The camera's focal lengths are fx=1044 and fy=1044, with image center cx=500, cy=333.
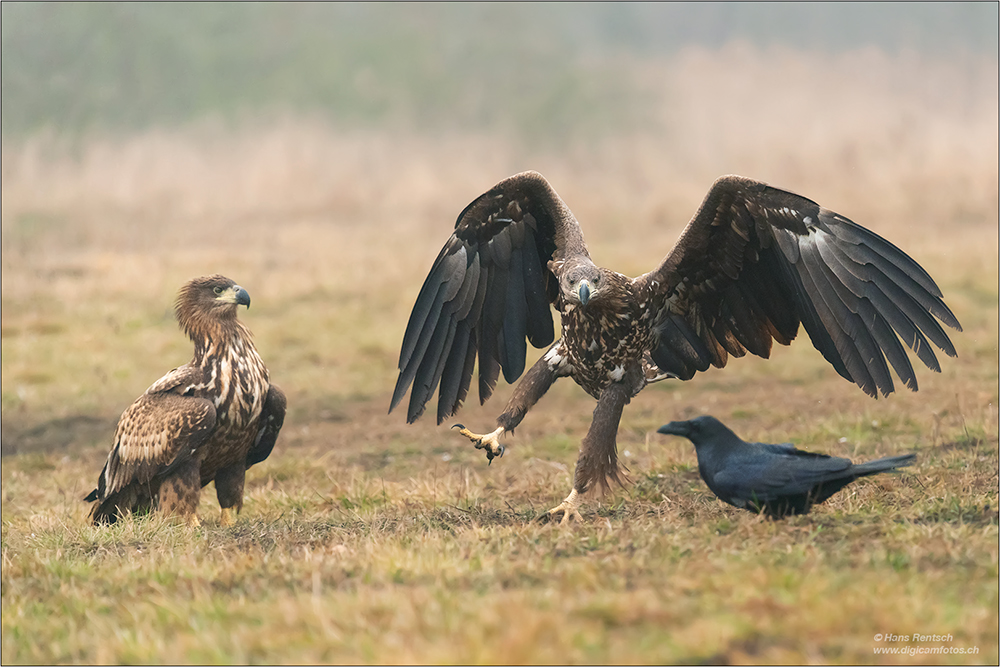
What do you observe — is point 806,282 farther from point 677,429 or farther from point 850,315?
point 677,429

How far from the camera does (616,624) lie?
3910 mm

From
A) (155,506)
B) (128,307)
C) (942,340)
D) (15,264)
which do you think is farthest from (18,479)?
(15,264)

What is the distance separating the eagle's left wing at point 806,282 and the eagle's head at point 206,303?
2.97 m

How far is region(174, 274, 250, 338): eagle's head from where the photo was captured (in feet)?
24.1

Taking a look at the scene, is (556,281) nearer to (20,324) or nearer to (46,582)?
(46,582)

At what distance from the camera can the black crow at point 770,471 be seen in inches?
205

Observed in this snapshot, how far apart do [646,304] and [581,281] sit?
0.59 metres

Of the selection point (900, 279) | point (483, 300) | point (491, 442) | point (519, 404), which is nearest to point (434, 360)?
point (483, 300)

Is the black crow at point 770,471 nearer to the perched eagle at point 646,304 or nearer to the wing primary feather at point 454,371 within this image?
the perched eagle at point 646,304

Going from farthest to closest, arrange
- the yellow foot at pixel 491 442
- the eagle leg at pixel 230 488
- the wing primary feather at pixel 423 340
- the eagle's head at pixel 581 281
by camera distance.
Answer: the eagle leg at pixel 230 488 → the wing primary feather at pixel 423 340 → the yellow foot at pixel 491 442 → the eagle's head at pixel 581 281

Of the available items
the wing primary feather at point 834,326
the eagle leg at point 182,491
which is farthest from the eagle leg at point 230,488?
the wing primary feather at point 834,326

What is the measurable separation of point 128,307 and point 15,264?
16.9 ft

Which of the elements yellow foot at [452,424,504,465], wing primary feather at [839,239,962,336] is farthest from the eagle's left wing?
yellow foot at [452,424,504,465]

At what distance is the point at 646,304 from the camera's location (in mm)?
6445
